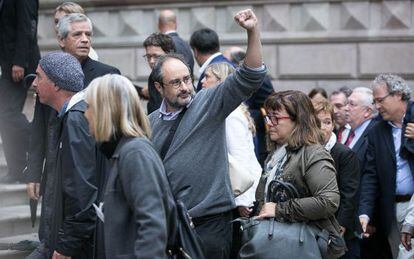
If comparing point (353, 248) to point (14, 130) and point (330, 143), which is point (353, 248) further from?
Result: point (14, 130)

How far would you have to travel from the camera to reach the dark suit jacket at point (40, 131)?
7703 millimetres

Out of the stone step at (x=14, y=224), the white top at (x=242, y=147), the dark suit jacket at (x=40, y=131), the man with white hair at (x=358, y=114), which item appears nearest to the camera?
the white top at (x=242, y=147)

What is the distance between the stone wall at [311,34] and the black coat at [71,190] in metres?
7.12

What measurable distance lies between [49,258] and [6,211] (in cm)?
325

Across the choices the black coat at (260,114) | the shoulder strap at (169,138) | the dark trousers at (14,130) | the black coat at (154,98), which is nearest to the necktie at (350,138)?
the black coat at (260,114)

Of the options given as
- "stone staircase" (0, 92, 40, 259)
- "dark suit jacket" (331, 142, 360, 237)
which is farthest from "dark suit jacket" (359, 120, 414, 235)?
"stone staircase" (0, 92, 40, 259)

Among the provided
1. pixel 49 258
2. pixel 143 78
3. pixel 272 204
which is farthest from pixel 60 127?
pixel 143 78

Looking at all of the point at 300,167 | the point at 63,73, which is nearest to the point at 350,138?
the point at 300,167

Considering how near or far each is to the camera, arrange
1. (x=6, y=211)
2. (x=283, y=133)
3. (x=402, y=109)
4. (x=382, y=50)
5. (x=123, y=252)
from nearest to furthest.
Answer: (x=123, y=252), (x=283, y=133), (x=402, y=109), (x=6, y=211), (x=382, y=50)

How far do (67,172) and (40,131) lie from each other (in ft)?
5.68

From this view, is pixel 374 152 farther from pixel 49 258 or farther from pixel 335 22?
pixel 335 22

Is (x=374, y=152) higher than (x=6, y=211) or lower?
higher

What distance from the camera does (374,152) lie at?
8.97 m

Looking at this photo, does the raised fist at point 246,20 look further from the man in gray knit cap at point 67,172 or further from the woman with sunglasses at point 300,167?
the man in gray knit cap at point 67,172
